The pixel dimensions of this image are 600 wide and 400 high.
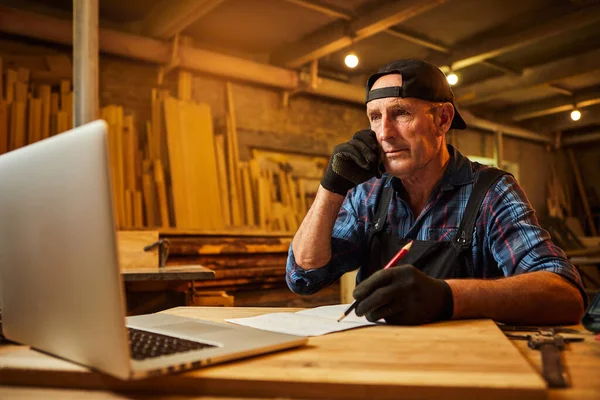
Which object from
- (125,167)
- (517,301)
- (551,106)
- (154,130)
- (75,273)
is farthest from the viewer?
(551,106)

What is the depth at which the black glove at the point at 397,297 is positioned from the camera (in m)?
1.31

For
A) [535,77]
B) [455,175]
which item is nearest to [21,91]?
[455,175]

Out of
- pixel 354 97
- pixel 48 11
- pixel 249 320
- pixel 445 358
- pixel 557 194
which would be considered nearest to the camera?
pixel 445 358

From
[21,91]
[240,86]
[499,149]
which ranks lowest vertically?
[499,149]

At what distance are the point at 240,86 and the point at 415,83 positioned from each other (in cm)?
510

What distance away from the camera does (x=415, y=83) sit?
6.31ft

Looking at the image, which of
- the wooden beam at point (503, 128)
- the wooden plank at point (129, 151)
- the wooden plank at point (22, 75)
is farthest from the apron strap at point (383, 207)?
the wooden beam at point (503, 128)

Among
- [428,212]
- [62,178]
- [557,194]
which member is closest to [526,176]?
[557,194]

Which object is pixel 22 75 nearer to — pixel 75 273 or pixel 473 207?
pixel 473 207

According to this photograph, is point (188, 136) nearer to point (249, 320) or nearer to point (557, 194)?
point (249, 320)

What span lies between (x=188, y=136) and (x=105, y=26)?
1.50 meters

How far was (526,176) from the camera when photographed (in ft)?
35.5

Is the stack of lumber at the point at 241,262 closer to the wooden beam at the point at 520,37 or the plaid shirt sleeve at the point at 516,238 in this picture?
the wooden beam at the point at 520,37

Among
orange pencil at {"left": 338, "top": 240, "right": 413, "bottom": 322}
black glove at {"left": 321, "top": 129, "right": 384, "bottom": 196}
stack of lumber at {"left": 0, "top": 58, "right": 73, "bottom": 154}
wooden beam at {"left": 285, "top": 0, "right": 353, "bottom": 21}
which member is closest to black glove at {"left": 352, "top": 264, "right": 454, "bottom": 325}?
orange pencil at {"left": 338, "top": 240, "right": 413, "bottom": 322}
